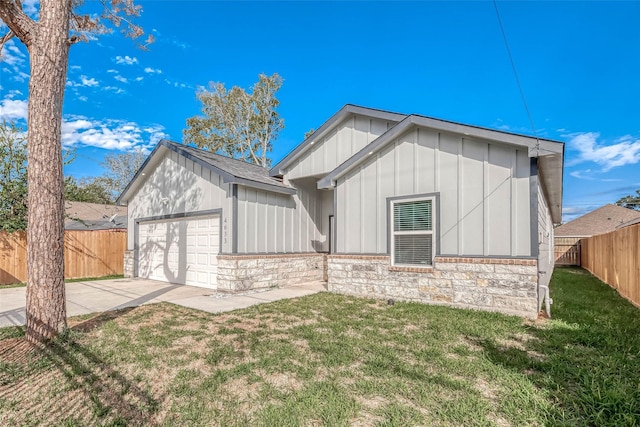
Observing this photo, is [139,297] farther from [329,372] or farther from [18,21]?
[329,372]

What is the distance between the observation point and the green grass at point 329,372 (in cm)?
271

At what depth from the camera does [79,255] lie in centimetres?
1239

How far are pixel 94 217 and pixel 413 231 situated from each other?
23.9 m

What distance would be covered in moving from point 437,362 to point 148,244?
35.8 ft

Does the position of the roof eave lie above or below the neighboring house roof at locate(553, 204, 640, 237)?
above

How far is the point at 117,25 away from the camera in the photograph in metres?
6.96

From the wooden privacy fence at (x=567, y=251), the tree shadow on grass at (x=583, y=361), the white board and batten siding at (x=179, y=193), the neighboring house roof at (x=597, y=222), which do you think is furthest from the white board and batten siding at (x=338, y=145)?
the neighboring house roof at (x=597, y=222)

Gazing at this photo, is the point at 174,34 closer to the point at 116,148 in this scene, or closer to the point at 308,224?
the point at 308,224

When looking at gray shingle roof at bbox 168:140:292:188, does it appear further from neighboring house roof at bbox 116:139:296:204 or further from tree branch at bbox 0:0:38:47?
tree branch at bbox 0:0:38:47

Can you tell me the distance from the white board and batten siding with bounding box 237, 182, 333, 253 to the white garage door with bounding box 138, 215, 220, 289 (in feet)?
3.22

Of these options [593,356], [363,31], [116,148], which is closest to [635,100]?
[363,31]

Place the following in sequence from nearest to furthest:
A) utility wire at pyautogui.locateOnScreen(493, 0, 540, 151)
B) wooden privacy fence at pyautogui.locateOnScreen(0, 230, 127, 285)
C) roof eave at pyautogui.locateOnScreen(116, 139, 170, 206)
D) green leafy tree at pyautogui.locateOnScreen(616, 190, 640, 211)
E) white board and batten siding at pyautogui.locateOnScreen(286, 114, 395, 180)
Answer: utility wire at pyautogui.locateOnScreen(493, 0, 540, 151), white board and batten siding at pyautogui.locateOnScreen(286, 114, 395, 180), roof eave at pyautogui.locateOnScreen(116, 139, 170, 206), wooden privacy fence at pyautogui.locateOnScreen(0, 230, 127, 285), green leafy tree at pyautogui.locateOnScreen(616, 190, 640, 211)

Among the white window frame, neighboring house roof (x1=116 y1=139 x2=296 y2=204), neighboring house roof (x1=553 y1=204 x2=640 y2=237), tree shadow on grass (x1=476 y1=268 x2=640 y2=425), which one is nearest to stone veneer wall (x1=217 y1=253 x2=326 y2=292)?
neighboring house roof (x1=116 y1=139 x2=296 y2=204)

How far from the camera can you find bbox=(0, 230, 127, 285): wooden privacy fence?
1111 centimetres
